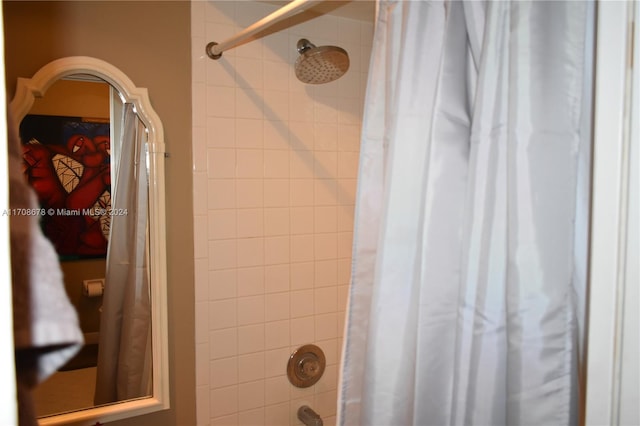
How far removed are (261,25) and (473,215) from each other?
3.08 feet

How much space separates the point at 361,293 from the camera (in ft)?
2.39

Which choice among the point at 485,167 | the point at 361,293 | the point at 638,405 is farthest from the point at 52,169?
the point at 638,405

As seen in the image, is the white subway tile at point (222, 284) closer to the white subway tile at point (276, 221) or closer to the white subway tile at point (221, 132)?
the white subway tile at point (276, 221)

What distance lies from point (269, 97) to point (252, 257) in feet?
2.22

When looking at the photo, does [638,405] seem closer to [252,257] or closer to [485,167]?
[485,167]

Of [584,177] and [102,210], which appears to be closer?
[584,177]

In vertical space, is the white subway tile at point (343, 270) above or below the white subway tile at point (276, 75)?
below

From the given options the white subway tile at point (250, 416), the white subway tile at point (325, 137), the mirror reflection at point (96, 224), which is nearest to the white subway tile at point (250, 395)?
the white subway tile at point (250, 416)

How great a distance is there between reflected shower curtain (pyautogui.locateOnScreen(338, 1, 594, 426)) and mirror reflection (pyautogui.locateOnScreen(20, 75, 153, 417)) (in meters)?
1.02

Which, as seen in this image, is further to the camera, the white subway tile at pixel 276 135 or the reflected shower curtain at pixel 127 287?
the white subway tile at pixel 276 135

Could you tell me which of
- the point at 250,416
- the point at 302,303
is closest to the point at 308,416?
the point at 250,416

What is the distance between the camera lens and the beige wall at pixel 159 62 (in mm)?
1250

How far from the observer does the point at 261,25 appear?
3.99ft

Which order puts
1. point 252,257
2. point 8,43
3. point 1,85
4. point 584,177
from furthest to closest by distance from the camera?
point 252,257, point 8,43, point 584,177, point 1,85
